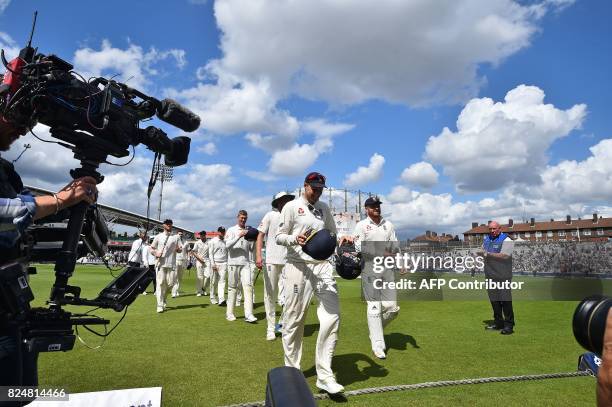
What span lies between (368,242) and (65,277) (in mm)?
4954

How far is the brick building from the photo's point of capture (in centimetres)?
8519

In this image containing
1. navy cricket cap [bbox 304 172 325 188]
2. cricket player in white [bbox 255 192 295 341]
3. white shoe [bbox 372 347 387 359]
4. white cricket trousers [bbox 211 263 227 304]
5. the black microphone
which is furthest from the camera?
white cricket trousers [bbox 211 263 227 304]

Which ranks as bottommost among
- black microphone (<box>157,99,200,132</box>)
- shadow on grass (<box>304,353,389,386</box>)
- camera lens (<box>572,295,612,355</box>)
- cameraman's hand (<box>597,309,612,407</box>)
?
shadow on grass (<box>304,353,389,386</box>)

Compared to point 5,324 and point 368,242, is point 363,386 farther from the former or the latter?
point 5,324

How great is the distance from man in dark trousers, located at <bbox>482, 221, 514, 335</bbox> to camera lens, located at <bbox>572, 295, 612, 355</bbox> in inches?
270

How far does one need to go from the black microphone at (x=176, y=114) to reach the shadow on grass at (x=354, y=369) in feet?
11.6

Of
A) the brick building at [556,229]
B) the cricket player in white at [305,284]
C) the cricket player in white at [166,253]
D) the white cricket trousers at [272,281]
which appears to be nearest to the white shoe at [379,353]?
the cricket player in white at [305,284]

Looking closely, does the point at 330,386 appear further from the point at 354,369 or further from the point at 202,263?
the point at 202,263

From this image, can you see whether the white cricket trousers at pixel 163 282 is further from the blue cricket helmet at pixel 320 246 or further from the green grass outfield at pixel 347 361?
the blue cricket helmet at pixel 320 246

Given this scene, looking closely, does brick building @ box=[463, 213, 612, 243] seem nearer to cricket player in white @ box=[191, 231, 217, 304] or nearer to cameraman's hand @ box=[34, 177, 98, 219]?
cricket player in white @ box=[191, 231, 217, 304]

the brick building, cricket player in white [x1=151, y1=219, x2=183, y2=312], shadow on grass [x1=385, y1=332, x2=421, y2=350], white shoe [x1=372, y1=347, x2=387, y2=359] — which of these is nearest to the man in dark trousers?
shadow on grass [x1=385, y1=332, x2=421, y2=350]

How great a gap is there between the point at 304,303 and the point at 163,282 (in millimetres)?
7089

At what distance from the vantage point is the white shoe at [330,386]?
13.4 ft

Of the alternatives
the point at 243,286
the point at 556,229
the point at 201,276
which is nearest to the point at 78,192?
the point at 243,286
